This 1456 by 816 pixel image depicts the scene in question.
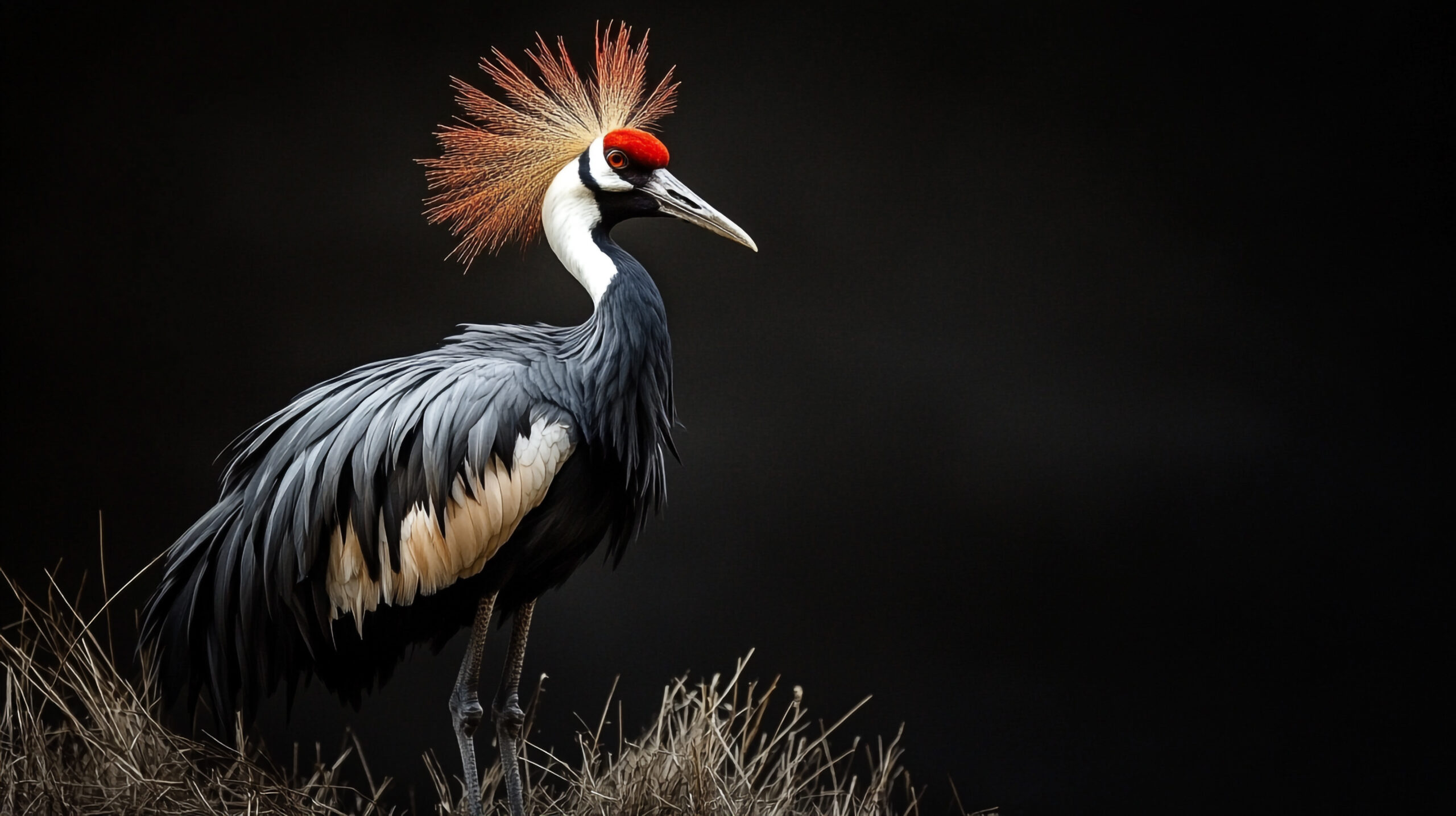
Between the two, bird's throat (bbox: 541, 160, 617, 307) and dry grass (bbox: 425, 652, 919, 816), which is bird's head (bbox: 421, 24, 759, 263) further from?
dry grass (bbox: 425, 652, 919, 816)

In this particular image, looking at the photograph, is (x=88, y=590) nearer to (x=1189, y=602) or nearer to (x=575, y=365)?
(x=575, y=365)

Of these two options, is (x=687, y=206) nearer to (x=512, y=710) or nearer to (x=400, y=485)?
(x=400, y=485)

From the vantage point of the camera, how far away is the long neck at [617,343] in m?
2.24

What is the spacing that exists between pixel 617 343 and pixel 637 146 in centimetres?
38

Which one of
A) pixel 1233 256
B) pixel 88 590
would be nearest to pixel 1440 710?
pixel 1233 256

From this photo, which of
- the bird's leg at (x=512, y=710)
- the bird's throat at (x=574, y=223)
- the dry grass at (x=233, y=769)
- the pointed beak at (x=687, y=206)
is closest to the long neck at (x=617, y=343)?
the bird's throat at (x=574, y=223)

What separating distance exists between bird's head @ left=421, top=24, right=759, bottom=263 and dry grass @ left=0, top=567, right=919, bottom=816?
0.91m

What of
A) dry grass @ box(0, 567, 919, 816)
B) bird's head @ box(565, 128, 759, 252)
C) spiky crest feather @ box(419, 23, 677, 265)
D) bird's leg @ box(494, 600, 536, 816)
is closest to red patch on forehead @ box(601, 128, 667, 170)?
bird's head @ box(565, 128, 759, 252)

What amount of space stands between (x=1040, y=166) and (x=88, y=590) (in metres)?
2.70

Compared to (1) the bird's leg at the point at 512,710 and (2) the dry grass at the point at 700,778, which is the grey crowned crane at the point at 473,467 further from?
(2) the dry grass at the point at 700,778

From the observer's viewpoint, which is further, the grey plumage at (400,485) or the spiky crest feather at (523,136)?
the spiky crest feather at (523,136)

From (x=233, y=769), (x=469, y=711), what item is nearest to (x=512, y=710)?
(x=469, y=711)

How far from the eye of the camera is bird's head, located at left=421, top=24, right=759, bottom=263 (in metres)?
2.38

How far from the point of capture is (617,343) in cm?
225
